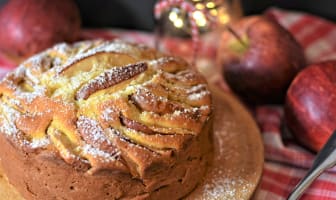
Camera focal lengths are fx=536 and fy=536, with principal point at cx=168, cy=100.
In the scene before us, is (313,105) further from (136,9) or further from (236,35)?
(136,9)

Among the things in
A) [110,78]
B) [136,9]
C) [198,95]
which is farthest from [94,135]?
[136,9]

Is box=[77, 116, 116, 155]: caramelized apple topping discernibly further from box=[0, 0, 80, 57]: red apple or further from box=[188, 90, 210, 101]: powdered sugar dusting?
box=[0, 0, 80, 57]: red apple

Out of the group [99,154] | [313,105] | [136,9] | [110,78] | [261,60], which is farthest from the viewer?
[136,9]

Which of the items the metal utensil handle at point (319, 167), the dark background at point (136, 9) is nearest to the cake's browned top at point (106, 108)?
the metal utensil handle at point (319, 167)

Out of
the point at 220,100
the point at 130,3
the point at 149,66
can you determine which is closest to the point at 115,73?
the point at 149,66

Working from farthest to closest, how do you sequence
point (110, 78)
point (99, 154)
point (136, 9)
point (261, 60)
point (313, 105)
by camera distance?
1. point (136, 9)
2. point (261, 60)
3. point (313, 105)
4. point (110, 78)
5. point (99, 154)

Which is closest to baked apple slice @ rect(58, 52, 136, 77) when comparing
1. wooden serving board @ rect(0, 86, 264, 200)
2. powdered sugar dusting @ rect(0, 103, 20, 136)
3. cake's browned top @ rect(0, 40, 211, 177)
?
cake's browned top @ rect(0, 40, 211, 177)

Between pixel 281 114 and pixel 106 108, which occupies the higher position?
pixel 106 108
